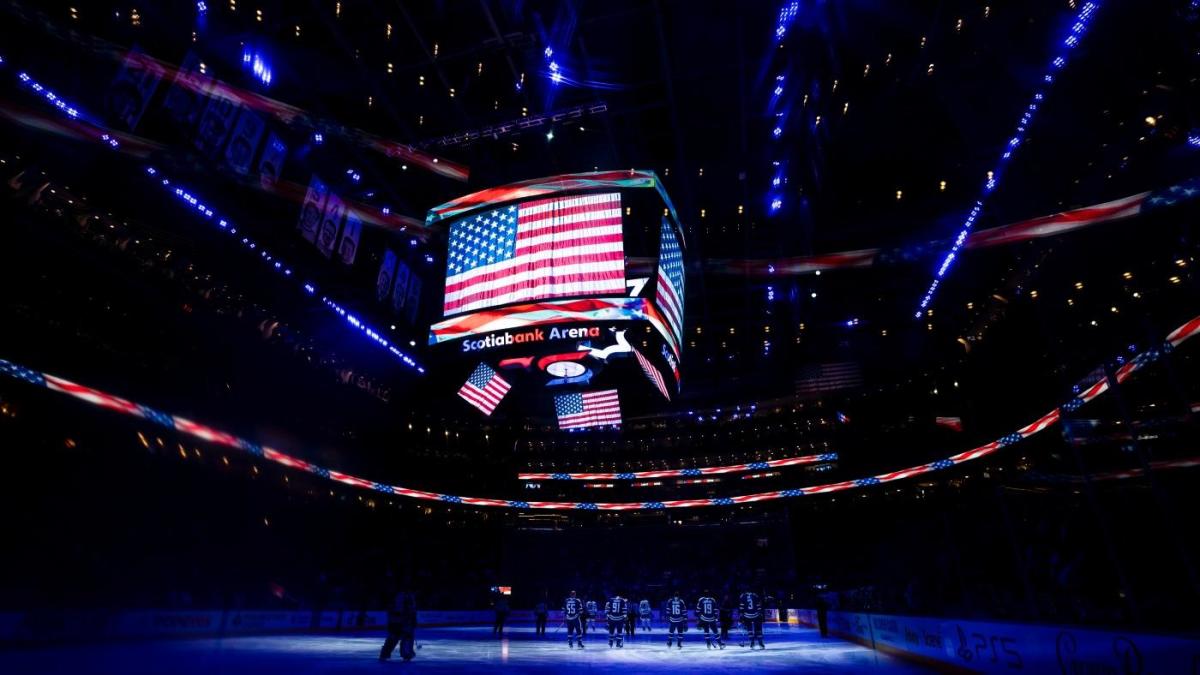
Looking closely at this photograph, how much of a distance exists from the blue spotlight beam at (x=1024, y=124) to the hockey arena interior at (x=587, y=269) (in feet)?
0.23

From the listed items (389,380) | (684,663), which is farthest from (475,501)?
(684,663)

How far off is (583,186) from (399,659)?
33.4 ft

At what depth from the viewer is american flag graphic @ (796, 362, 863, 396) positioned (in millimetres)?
19641

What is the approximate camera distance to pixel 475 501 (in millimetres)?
36031

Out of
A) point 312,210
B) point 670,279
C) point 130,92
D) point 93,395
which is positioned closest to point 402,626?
point 312,210

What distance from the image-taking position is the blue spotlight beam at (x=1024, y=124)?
321 inches

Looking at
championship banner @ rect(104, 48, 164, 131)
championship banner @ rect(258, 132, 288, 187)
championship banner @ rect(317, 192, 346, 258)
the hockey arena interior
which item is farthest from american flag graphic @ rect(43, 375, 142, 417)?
championship banner @ rect(104, 48, 164, 131)

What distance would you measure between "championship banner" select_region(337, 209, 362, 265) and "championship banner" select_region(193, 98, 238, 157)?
112 inches

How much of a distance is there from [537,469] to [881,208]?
3208 centimetres

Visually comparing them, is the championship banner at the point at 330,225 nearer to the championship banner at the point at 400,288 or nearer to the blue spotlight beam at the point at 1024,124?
the championship banner at the point at 400,288

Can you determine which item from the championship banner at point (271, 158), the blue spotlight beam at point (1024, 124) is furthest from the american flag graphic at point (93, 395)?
the blue spotlight beam at point (1024, 124)

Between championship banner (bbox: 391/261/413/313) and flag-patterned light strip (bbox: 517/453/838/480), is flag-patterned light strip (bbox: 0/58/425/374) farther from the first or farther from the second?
flag-patterned light strip (bbox: 517/453/838/480)

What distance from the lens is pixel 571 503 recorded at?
39500mm

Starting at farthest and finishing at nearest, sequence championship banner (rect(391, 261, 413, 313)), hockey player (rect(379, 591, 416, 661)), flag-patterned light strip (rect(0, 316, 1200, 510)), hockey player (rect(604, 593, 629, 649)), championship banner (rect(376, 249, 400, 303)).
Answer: hockey player (rect(604, 593, 629, 649)) → championship banner (rect(391, 261, 413, 313)) → championship banner (rect(376, 249, 400, 303)) → hockey player (rect(379, 591, 416, 661)) → flag-patterned light strip (rect(0, 316, 1200, 510))
